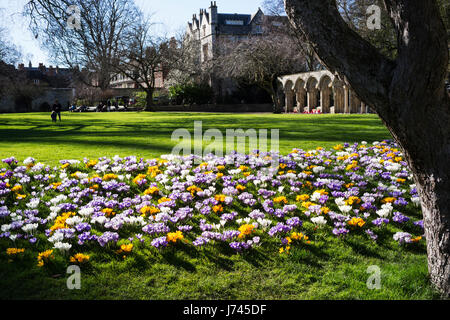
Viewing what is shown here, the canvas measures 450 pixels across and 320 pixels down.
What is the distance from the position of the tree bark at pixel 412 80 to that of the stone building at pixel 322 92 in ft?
89.4

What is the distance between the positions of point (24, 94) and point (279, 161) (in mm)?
64628

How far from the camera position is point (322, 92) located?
3484 centimetres

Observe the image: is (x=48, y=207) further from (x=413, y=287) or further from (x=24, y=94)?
(x=24, y=94)

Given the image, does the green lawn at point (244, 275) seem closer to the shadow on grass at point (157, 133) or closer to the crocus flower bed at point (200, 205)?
the crocus flower bed at point (200, 205)

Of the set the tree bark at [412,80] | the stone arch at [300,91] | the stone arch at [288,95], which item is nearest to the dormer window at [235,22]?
the stone arch at [288,95]

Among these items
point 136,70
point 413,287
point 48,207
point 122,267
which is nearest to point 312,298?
point 413,287

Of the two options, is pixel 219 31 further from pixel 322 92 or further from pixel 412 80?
pixel 412 80

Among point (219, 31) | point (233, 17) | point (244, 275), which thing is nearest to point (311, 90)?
point (219, 31)

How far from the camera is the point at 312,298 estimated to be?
10.3 feet

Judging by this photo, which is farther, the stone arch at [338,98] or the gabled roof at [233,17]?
the gabled roof at [233,17]

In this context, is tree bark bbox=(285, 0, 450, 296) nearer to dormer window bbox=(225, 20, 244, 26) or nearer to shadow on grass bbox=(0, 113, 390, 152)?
shadow on grass bbox=(0, 113, 390, 152)

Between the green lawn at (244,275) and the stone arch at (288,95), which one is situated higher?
the stone arch at (288,95)

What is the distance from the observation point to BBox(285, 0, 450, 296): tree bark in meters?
2.67

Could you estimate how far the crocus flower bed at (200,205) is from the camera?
4129mm
